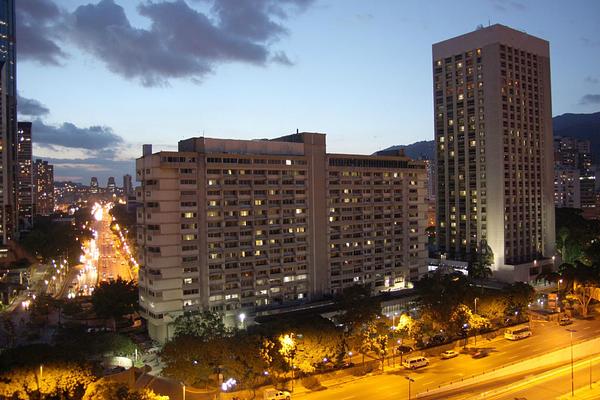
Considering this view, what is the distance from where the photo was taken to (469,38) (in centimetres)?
10019

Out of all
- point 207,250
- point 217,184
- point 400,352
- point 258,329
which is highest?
point 217,184

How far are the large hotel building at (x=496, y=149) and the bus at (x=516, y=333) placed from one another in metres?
31.9

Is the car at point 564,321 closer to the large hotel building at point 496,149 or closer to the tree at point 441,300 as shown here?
the tree at point 441,300

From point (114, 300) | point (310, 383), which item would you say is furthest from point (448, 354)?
point (114, 300)

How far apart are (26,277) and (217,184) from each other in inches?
2429

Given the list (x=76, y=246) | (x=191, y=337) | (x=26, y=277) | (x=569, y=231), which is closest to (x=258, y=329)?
(x=191, y=337)

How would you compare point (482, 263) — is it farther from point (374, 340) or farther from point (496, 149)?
point (374, 340)

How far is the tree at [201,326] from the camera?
175 feet

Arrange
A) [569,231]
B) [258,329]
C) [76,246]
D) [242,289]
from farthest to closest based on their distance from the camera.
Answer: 1. [76,246]
2. [569,231]
3. [242,289]
4. [258,329]

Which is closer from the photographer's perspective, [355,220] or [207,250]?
[207,250]

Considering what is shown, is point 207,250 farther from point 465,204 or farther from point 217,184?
point 465,204

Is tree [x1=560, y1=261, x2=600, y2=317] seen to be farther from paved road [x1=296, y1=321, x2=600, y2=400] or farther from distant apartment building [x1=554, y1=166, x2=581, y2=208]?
distant apartment building [x1=554, y1=166, x2=581, y2=208]

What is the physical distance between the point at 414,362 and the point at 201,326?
22.5 m

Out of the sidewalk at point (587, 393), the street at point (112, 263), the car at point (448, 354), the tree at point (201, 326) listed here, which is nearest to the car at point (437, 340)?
the car at point (448, 354)
